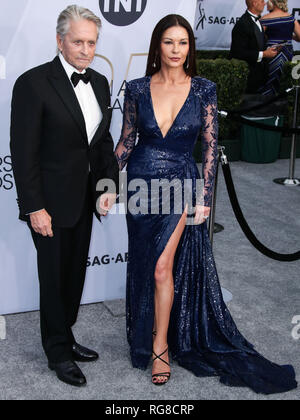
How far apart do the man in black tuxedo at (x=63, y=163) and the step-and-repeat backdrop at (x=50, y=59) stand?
65 cm

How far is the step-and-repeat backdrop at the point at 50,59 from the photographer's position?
3666mm

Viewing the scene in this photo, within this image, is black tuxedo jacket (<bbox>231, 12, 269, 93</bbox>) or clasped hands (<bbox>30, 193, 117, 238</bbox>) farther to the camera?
black tuxedo jacket (<bbox>231, 12, 269, 93</bbox>)

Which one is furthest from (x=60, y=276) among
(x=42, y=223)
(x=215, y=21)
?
(x=215, y=21)

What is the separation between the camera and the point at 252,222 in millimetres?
6211

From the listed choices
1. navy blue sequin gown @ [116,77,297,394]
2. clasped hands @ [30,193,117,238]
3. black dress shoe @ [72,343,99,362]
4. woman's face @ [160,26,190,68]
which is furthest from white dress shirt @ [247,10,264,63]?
clasped hands @ [30,193,117,238]

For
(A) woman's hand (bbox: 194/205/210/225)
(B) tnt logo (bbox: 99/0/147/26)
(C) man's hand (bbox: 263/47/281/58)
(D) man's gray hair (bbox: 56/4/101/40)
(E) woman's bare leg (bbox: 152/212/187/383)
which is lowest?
(E) woman's bare leg (bbox: 152/212/187/383)

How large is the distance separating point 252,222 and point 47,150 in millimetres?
3466

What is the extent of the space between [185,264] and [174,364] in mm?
555

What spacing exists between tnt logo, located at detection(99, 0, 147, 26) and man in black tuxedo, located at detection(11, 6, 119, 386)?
748mm

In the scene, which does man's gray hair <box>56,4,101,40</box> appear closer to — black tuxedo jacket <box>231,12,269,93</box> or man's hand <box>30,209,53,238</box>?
man's hand <box>30,209,53,238</box>

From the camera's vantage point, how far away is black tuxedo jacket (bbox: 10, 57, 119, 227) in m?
2.99

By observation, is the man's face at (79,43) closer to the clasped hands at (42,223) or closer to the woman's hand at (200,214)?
the clasped hands at (42,223)
